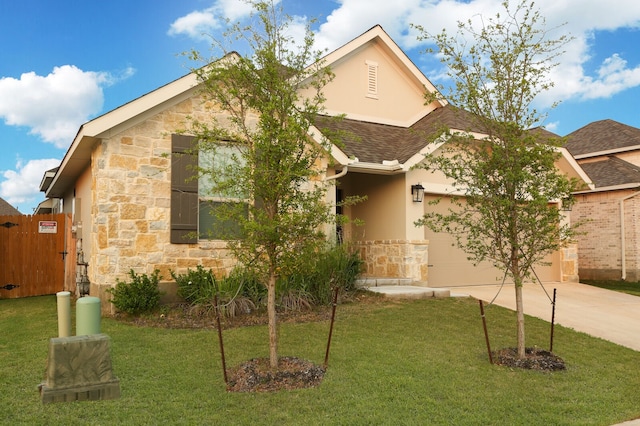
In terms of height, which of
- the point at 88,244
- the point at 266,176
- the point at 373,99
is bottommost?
the point at 88,244

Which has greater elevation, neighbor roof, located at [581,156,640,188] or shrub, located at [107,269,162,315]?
neighbor roof, located at [581,156,640,188]

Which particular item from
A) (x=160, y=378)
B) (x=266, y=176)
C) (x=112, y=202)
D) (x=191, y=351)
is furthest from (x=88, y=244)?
(x=266, y=176)

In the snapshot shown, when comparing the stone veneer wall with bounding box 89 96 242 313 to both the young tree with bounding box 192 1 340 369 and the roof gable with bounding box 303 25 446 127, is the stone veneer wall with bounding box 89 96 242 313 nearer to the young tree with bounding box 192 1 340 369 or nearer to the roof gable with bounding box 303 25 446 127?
the young tree with bounding box 192 1 340 369

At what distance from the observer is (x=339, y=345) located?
6.52m

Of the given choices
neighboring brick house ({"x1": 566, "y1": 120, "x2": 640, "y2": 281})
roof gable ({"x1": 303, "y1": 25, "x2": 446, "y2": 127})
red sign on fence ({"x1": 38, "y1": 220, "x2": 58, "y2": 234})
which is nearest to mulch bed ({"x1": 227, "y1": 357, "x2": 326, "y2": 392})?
roof gable ({"x1": 303, "y1": 25, "x2": 446, "y2": 127})

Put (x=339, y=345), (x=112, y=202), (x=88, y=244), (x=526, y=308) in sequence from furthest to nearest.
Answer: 1. (x=88, y=244)
2. (x=526, y=308)
3. (x=112, y=202)
4. (x=339, y=345)

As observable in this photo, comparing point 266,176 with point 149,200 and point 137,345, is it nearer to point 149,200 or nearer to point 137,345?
point 137,345

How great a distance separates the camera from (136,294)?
8.36 metres

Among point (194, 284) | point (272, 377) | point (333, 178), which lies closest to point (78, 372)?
point (272, 377)

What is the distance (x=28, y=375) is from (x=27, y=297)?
25.7 feet

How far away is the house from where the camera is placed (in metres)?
8.72

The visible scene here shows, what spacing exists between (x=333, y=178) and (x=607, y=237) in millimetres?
11054

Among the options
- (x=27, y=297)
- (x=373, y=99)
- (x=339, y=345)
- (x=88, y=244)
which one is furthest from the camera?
(x=373, y=99)

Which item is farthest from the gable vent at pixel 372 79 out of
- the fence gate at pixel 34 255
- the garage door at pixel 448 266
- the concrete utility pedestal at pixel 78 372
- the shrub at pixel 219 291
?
the concrete utility pedestal at pixel 78 372
